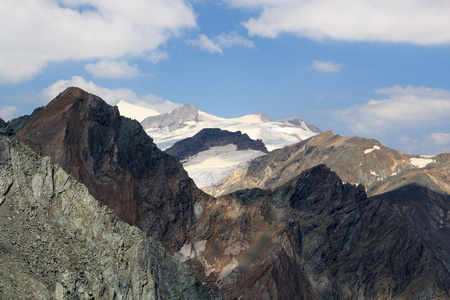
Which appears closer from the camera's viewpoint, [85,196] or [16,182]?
[16,182]

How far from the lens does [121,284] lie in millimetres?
131375

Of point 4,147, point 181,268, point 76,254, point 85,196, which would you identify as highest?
point 4,147

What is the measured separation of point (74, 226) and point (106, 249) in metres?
7.41

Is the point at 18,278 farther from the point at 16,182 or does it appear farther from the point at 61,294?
the point at 16,182

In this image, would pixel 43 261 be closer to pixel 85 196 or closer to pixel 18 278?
pixel 18 278

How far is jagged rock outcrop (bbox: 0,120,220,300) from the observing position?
375 feet

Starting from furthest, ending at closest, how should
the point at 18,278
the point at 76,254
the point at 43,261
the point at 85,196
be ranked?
the point at 85,196 → the point at 76,254 → the point at 43,261 → the point at 18,278

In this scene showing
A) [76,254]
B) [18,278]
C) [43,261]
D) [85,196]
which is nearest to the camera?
[18,278]

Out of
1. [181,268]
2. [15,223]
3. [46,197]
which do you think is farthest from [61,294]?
[181,268]

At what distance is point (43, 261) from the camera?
4633 inches

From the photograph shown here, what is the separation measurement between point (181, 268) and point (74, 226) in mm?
25488

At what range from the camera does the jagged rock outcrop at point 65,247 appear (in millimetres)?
114438

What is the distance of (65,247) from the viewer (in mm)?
126125

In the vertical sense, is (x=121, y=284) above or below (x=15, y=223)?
below
